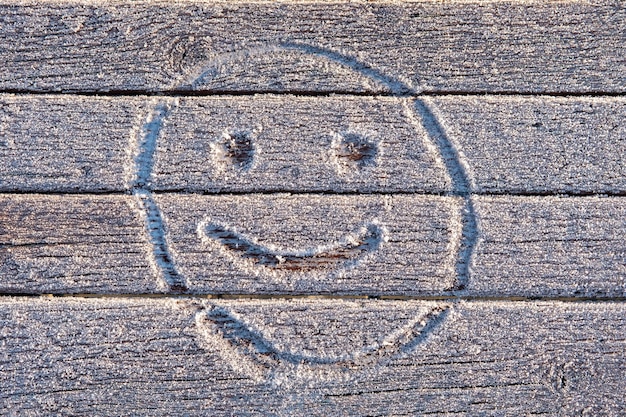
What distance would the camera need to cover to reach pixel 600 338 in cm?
99

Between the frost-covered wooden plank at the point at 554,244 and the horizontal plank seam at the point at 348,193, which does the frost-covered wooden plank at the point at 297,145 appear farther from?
the frost-covered wooden plank at the point at 554,244

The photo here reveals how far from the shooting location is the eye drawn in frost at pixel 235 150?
1015mm

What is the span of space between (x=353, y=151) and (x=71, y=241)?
0.69 m

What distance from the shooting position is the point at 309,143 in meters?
1.02

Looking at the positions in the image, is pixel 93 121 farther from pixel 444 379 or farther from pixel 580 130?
pixel 580 130

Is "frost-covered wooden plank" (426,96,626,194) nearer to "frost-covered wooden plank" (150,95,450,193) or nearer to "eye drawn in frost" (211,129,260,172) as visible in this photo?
"frost-covered wooden plank" (150,95,450,193)

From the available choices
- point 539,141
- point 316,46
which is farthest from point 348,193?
point 539,141

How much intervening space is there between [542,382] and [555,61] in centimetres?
74

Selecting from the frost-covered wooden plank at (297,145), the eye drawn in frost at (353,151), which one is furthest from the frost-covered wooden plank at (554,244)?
the eye drawn in frost at (353,151)

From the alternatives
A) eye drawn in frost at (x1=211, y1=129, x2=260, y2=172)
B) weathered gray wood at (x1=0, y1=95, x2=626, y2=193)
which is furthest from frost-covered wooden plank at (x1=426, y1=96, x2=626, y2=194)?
eye drawn in frost at (x1=211, y1=129, x2=260, y2=172)

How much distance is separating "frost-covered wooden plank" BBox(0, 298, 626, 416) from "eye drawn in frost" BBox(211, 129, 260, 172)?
1.17 ft

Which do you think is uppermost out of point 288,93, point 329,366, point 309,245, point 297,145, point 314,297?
point 288,93

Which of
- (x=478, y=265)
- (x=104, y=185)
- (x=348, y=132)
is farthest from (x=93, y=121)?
(x=478, y=265)

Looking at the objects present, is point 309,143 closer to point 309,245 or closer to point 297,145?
point 297,145
